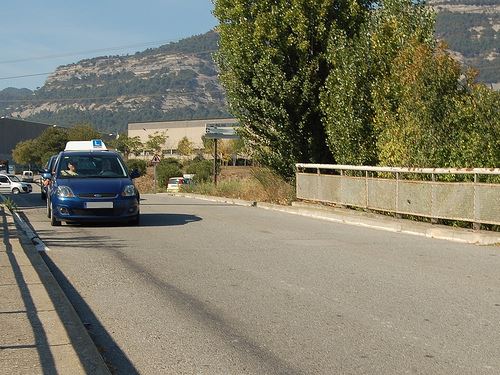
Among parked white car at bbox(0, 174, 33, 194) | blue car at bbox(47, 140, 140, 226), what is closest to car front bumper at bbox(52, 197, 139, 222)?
blue car at bbox(47, 140, 140, 226)

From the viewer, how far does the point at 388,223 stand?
16.0 metres

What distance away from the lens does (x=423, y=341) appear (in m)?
6.03

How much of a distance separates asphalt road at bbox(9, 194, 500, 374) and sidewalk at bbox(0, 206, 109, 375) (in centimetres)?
26

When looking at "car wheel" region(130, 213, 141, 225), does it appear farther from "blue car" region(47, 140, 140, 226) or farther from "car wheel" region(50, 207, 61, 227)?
"car wheel" region(50, 207, 61, 227)

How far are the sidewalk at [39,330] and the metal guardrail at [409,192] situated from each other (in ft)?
27.0

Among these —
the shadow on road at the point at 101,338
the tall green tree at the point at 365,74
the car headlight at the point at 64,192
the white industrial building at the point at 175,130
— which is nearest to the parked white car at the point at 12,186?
the tall green tree at the point at 365,74

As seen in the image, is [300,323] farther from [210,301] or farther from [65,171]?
[65,171]

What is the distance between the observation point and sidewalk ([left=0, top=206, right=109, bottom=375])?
4961 mm

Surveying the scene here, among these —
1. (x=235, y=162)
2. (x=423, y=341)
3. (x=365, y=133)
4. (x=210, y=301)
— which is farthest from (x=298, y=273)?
(x=235, y=162)

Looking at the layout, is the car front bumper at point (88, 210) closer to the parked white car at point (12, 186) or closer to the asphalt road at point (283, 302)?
the asphalt road at point (283, 302)

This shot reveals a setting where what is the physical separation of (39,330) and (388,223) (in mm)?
11178

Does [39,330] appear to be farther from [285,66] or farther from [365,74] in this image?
[285,66]

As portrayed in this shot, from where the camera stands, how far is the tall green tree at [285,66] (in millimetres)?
22969

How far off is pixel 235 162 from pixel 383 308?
331 ft
